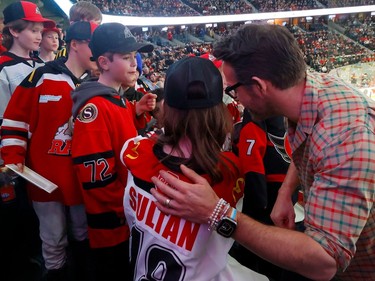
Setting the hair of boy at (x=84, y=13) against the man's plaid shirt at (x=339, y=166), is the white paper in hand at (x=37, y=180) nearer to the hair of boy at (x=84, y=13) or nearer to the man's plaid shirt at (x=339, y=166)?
the man's plaid shirt at (x=339, y=166)

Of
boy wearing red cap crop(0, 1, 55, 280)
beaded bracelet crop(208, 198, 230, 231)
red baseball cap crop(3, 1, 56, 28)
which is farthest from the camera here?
red baseball cap crop(3, 1, 56, 28)

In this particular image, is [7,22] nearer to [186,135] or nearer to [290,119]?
[186,135]

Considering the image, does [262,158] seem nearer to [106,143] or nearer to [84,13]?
[106,143]

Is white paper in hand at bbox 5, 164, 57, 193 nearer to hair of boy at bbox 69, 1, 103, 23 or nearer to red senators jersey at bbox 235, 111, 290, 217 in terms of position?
red senators jersey at bbox 235, 111, 290, 217

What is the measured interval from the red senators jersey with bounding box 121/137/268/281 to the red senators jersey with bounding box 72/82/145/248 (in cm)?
56

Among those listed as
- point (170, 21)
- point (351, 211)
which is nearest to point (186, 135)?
point (351, 211)

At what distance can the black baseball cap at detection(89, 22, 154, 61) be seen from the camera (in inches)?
79.5

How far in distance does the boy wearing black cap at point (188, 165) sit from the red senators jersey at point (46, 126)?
1011mm

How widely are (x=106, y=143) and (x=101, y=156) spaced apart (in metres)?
0.07

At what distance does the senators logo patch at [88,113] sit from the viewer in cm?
189

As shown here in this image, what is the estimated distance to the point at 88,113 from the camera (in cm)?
189

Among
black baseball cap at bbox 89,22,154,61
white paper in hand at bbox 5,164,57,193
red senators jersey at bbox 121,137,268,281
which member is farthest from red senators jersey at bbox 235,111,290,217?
white paper in hand at bbox 5,164,57,193

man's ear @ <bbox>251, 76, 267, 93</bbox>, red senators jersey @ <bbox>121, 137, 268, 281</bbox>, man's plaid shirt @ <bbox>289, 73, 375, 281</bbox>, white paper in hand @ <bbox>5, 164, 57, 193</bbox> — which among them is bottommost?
white paper in hand @ <bbox>5, 164, 57, 193</bbox>

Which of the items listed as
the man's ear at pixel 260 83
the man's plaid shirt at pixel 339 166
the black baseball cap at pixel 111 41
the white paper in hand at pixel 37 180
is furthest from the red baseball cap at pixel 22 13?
the man's plaid shirt at pixel 339 166
